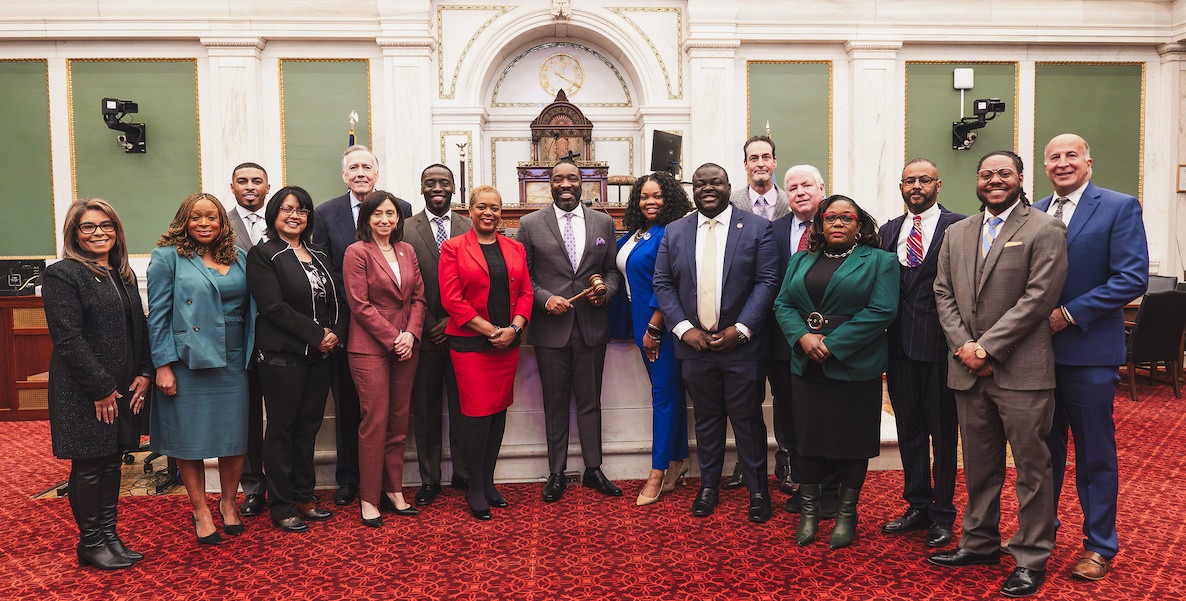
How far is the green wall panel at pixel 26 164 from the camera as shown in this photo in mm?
8219

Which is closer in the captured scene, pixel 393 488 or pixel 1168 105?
pixel 393 488

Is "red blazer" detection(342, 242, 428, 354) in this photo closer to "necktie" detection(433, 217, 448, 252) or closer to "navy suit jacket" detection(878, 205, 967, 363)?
"necktie" detection(433, 217, 448, 252)

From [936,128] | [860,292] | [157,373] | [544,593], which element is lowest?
[544,593]

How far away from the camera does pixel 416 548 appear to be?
10.8 ft

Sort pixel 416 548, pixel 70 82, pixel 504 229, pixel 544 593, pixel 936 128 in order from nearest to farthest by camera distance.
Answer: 1. pixel 544 593
2. pixel 416 548
3. pixel 504 229
4. pixel 70 82
5. pixel 936 128

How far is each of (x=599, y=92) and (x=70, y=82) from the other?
232 inches

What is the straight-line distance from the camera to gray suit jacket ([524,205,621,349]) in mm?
3877

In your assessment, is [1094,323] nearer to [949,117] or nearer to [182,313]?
[182,313]

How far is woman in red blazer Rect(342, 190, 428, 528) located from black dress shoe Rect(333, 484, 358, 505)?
28 cm

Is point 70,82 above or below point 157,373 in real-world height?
above

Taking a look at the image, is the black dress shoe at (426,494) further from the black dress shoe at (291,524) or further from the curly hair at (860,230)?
the curly hair at (860,230)

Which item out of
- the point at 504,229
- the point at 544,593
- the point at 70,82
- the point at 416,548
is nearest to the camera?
the point at 544,593

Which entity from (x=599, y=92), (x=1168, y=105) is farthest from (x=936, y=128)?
(x=599, y=92)

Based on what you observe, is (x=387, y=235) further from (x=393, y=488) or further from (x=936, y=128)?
(x=936, y=128)
